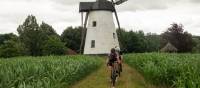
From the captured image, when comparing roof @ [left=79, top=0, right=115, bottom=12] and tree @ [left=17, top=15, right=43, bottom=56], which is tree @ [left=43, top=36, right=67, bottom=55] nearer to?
tree @ [left=17, top=15, right=43, bottom=56]

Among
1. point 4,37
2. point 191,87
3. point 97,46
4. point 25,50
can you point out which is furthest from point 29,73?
point 4,37

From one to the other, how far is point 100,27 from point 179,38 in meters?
20.2

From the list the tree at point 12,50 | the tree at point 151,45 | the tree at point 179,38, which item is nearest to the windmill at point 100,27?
the tree at point 12,50

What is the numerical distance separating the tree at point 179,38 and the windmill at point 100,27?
1746cm

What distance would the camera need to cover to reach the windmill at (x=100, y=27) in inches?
2468

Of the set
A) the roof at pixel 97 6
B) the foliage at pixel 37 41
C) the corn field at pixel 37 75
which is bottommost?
the corn field at pixel 37 75

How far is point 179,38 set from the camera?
258 ft

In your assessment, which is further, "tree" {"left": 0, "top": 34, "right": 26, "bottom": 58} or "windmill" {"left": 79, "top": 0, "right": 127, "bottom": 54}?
"tree" {"left": 0, "top": 34, "right": 26, "bottom": 58}

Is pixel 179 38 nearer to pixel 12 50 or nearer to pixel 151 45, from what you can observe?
pixel 12 50

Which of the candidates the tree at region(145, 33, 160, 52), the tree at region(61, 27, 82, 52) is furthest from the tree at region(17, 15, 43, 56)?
the tree at region(145, 33, 160, 52)

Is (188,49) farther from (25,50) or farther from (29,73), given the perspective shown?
(29,73)

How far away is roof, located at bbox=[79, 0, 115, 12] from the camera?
62906mm

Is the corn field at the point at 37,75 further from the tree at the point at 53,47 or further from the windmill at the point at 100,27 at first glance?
the tree at the point at 53,47

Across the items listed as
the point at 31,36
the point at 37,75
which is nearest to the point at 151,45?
the point at 31,36
